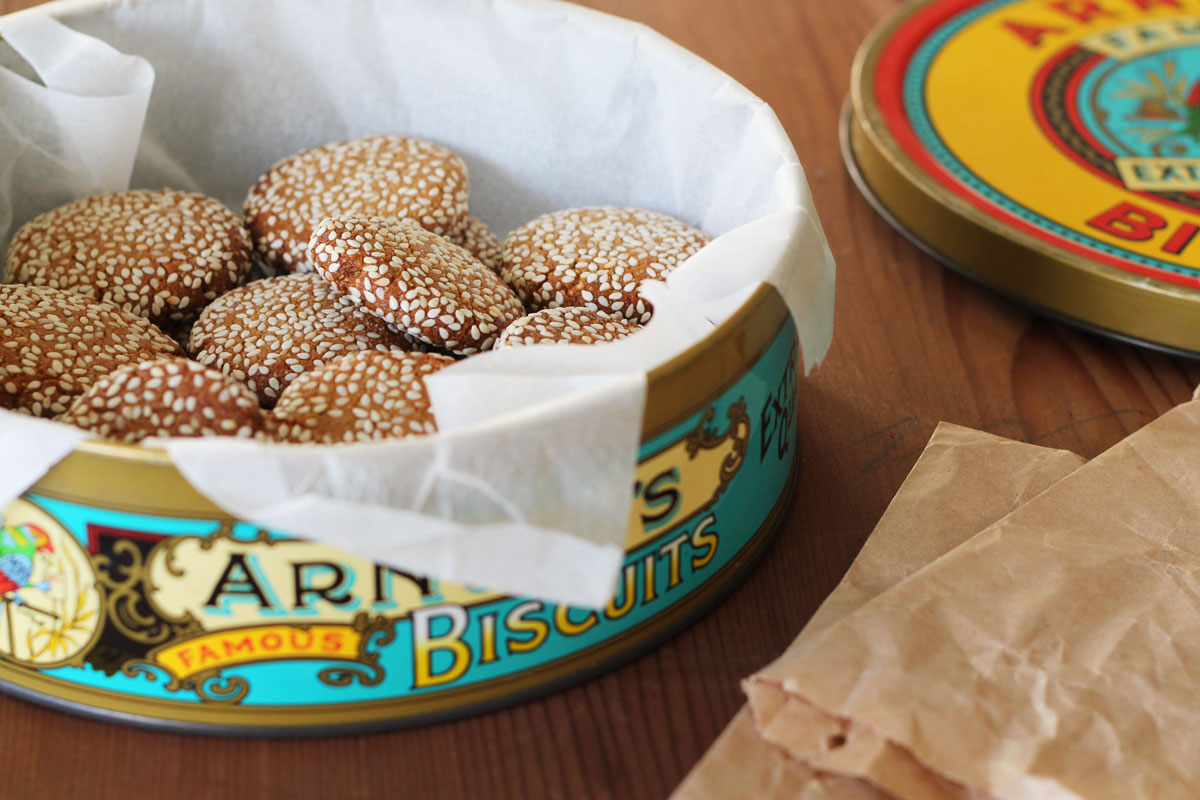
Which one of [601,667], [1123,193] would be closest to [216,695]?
[601,667]

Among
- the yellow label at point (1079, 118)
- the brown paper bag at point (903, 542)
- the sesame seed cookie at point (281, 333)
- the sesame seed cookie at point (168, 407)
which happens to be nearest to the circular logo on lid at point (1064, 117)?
the yellow label at point (1079, 118)

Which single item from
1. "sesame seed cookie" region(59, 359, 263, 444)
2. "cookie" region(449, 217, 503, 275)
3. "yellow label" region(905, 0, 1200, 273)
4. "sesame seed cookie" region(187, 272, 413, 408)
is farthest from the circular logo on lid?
"sesame seed cookie" region(59, 359, 263, 444)

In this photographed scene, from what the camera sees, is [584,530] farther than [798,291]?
No

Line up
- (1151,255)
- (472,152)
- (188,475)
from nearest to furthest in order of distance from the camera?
(188,475) < (1151,255) < (472,152)

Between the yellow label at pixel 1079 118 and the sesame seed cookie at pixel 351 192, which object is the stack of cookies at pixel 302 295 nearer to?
the sesame seed cookie at pixel 351 192

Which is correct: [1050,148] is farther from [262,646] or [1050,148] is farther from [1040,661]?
[262,646]

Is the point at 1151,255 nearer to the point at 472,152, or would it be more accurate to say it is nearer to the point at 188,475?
the point at 472,152

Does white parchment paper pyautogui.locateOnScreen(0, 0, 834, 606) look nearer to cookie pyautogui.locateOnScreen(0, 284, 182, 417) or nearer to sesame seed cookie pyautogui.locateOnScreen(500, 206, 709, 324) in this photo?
sesame seed cookie pyautogui.locateOnScreen(500, 206, 709, 324)

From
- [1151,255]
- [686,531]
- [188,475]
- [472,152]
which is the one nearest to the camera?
[188,475]
